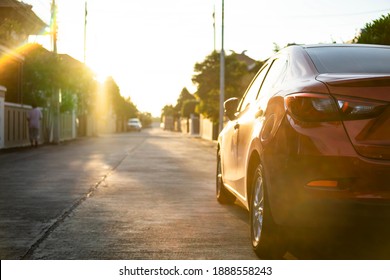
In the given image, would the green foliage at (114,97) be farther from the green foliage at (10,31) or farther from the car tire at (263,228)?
the car tire at (263,228)

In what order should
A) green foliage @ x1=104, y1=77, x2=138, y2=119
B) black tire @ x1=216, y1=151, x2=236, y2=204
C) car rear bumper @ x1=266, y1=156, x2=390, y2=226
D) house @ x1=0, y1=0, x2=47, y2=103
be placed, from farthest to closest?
green foliage @ x1=104, y1=77, x2=138, y2=119 < house @ x1=0, y1=0, x2=47, y2=103 < black tire @ x1=216, y1=151, x2=236, y2=204 < car rear bumper @ x1=266, y1=156, x2=390, y2=226

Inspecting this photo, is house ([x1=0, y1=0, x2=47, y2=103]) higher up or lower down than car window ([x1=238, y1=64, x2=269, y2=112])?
higher up

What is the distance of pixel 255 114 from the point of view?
5723 millimetres

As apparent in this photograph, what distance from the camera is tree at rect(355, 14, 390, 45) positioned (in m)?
12.3

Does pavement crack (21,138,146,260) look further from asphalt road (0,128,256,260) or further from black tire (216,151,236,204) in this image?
black tire (216,151,236,204)

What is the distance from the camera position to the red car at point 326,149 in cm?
419

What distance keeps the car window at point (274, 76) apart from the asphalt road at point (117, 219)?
1.33 m

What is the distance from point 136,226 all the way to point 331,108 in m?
3.10

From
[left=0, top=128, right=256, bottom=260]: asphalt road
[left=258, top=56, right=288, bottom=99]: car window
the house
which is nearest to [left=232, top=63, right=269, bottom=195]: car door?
[left=258, top=56, right=288, bottom=99]: car window

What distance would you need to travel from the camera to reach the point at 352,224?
427 cm

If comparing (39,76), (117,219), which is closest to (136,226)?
(117,219)

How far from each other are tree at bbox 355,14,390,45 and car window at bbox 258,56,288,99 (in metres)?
6.61

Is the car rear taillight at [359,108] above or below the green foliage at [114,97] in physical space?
below

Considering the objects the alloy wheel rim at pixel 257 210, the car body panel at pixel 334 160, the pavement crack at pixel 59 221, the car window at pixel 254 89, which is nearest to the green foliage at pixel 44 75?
the pavement crack at pixel 59 221
